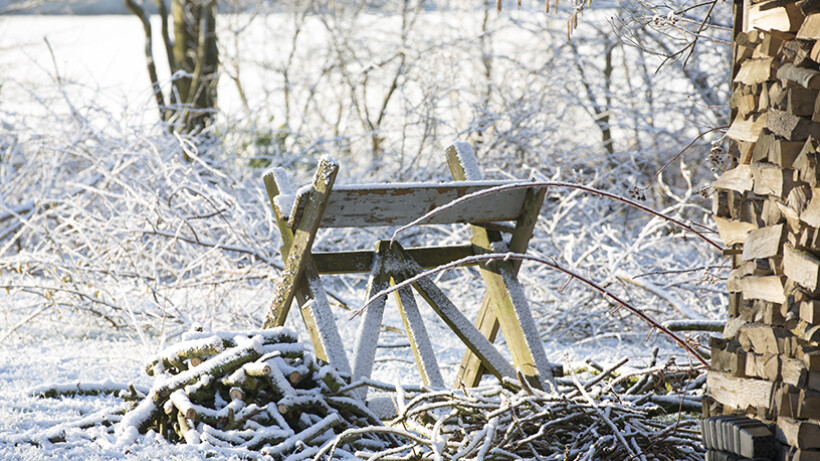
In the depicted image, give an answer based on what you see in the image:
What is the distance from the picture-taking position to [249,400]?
10.5 ft

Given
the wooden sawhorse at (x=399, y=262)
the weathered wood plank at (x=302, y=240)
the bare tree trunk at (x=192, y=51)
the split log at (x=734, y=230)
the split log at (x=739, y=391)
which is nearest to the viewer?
the split log at (x=739, y=391)

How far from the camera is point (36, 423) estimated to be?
3.42 meters

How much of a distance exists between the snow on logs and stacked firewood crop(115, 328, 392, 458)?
1.42 metres

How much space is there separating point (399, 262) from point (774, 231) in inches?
68.7

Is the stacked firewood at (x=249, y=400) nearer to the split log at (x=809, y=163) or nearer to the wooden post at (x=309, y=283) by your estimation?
the wooden post at (x=309, y=283)

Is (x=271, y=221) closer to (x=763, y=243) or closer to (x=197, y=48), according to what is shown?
(x=763, y=243)

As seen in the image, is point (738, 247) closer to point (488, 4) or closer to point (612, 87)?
point (612, 87)

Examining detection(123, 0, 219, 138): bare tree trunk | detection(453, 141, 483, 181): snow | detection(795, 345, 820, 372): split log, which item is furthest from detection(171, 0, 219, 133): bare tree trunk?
detection(795, 345, 820, 372): split log

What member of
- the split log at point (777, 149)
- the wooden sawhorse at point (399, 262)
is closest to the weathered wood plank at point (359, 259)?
the wooden sawhorse at point (399, 262)

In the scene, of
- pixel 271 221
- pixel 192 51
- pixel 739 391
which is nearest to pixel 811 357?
pixel 739 391

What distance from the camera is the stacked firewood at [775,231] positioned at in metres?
2.19

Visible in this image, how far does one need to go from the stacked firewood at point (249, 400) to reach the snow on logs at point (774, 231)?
56.1 inches

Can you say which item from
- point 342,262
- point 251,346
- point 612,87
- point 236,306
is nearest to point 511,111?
point 612,87

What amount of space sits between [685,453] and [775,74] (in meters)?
1.35
